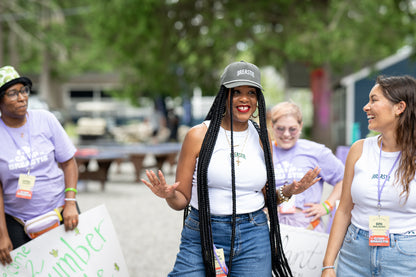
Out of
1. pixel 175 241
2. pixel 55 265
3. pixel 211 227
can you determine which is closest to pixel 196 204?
pixel 211 227

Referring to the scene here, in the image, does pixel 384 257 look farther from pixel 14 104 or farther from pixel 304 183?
pixel 14 104

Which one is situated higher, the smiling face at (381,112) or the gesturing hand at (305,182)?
the smiling face at (381,112)

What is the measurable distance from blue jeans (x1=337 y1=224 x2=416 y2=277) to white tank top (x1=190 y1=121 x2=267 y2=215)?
0.54m

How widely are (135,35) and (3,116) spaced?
15.4 meters

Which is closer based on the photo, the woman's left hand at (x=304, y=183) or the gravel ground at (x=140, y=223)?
the woman's left hand at (x=304, y=183)

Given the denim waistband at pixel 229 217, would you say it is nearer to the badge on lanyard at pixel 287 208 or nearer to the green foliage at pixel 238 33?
the badge on lanyard at pixel 287 208

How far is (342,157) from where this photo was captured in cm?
511

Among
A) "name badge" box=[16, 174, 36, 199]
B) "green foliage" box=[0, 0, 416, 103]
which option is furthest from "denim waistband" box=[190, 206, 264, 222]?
"green foliage" box=[0, 0, 416, 103]

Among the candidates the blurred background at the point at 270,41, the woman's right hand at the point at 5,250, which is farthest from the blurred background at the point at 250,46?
the woman's right hand at the point at 5,250

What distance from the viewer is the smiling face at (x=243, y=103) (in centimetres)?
280

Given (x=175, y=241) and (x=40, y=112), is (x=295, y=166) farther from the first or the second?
(x=175, y=241)

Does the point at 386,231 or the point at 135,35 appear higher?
the point at 135,35

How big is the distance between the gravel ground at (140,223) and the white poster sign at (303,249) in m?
2.45

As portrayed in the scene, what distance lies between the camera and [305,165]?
382 cm
